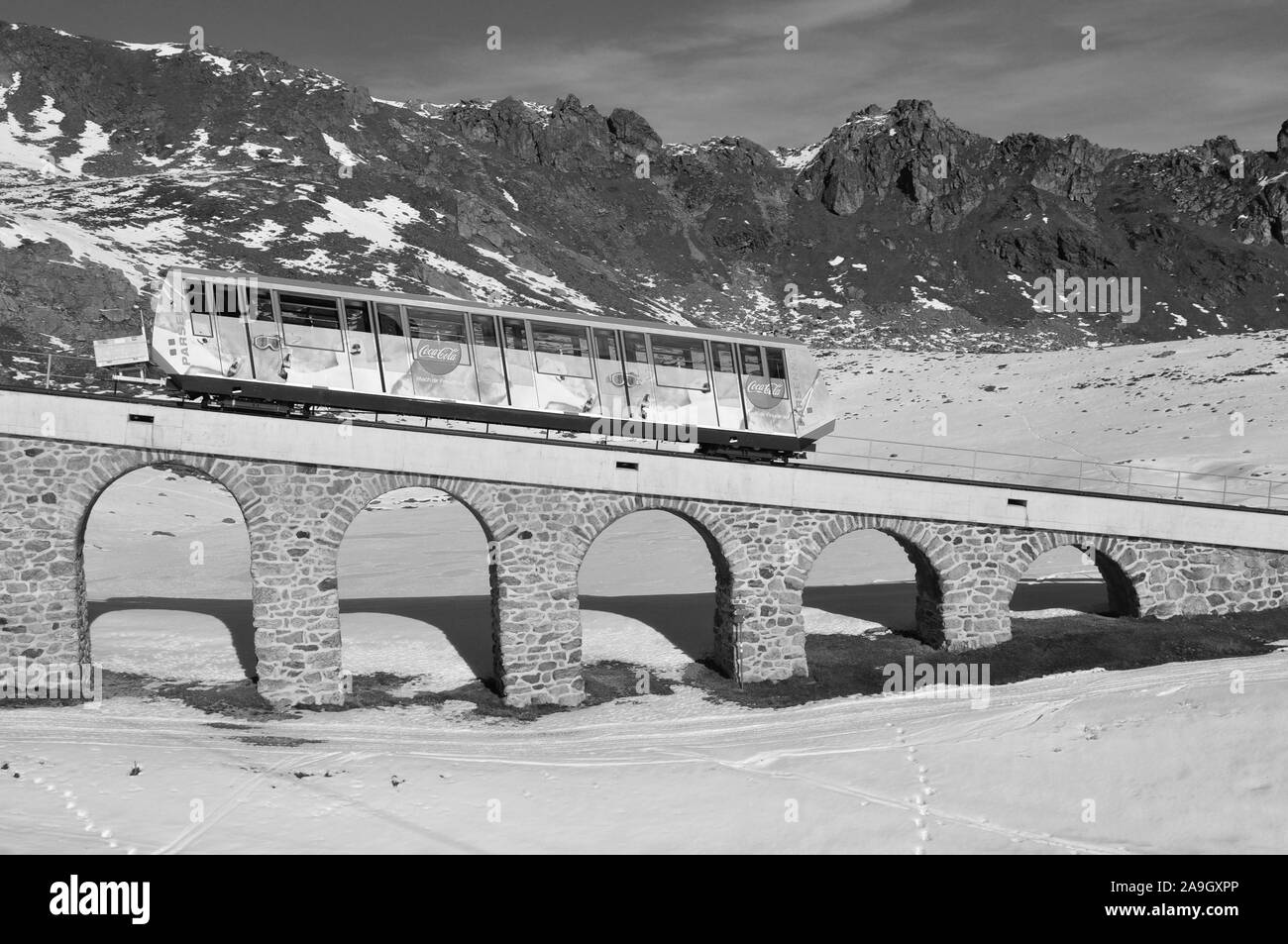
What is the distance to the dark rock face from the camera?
10162 cm

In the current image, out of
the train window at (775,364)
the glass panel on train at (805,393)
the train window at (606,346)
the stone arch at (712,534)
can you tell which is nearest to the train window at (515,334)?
the train window at (606,346)

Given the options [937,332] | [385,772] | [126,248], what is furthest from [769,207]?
[385,772]

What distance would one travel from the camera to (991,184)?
188000 millimetres

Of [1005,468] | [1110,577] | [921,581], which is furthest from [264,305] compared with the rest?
[1005,468]

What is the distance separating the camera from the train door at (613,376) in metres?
25.0

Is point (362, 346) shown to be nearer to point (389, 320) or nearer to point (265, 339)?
point (389, 320)

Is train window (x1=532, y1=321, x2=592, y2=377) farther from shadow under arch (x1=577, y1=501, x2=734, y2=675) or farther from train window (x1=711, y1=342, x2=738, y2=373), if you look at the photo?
shadow under arch (x1=577, y1=501, x2=734, y2=675)

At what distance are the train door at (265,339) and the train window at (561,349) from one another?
5.77 metres

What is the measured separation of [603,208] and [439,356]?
519ft

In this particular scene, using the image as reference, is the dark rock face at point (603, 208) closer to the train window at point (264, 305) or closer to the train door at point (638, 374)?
the train window at point (264, 305)
